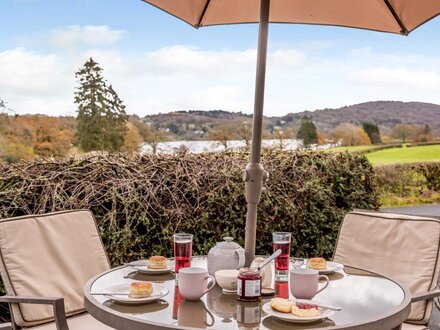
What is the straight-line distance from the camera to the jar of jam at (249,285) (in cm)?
199

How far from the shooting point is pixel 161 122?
268 inches

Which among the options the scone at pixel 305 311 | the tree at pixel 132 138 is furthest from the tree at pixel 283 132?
the scone at pixel 305 311

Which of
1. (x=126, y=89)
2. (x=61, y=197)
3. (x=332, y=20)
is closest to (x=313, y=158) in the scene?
(x=332, y=20)

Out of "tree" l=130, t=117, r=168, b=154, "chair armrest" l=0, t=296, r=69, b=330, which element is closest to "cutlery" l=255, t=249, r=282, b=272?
"chair armrest" l=0, t=296, r=69, b=330

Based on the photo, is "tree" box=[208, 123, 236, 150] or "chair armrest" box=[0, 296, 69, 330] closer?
"chair armrest" box=[0, 296, 69, 330]

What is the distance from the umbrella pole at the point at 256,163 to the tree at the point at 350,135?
232 inches

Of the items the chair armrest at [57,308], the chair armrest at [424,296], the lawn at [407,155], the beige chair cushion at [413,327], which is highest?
the lawn at [407,155]

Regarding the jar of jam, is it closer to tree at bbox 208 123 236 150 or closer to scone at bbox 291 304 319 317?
scone at bbox 291 304 319 317

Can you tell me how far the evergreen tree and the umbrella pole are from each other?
447 cm

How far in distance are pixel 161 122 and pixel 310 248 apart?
9.97 feet

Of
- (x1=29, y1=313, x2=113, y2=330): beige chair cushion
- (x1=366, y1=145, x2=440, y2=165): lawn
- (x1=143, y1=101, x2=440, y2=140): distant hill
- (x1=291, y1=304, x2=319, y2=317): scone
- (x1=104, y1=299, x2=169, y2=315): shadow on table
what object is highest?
(x1=143, y1=101, x2=440, y2=140): distant hill

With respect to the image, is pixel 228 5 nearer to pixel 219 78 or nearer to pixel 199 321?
pixel 199 321

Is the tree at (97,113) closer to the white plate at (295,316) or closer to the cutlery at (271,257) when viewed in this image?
the cutlery at (271,257)

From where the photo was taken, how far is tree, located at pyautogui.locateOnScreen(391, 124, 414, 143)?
385 inches
